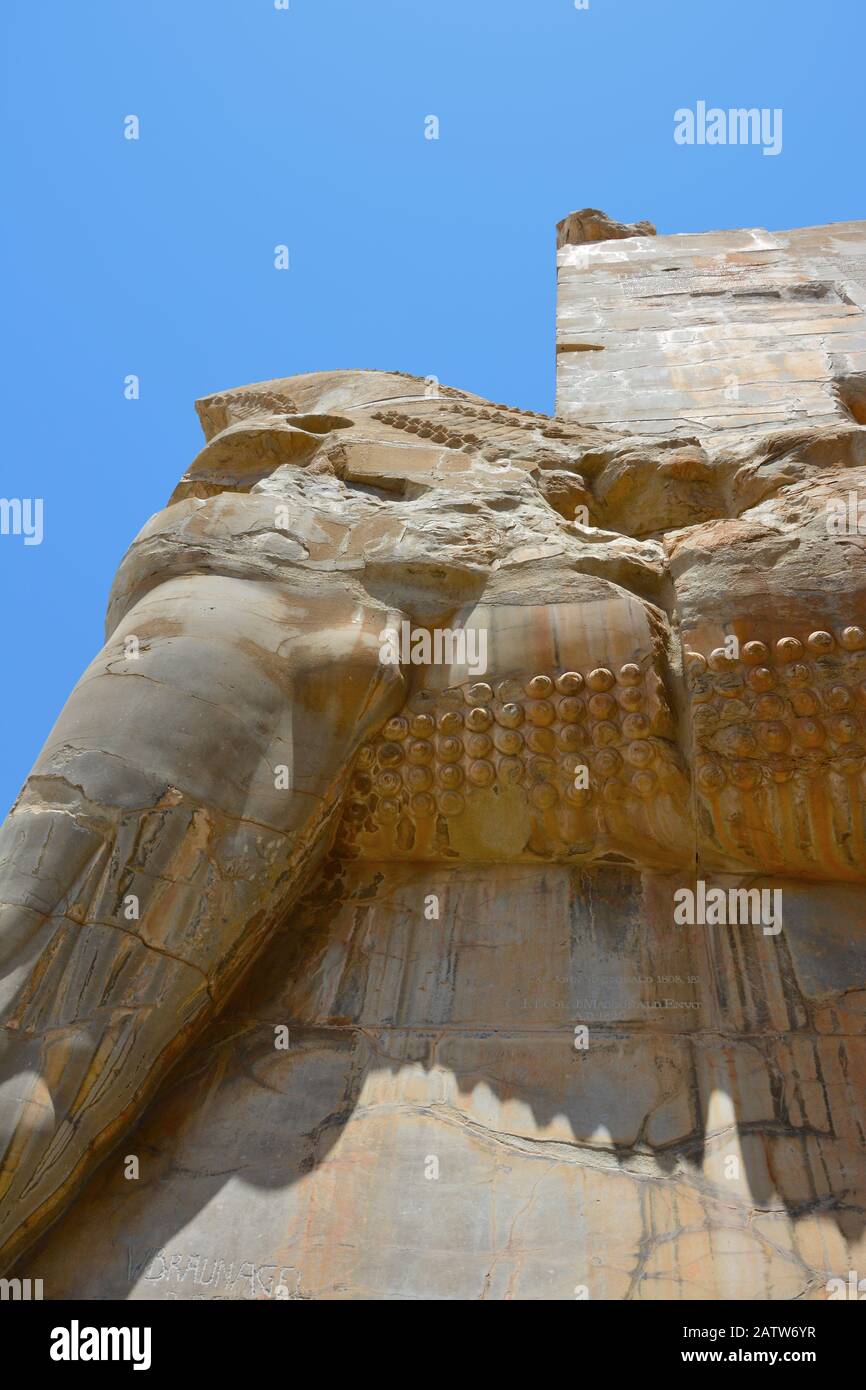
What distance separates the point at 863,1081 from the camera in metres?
3.10

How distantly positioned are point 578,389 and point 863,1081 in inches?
155

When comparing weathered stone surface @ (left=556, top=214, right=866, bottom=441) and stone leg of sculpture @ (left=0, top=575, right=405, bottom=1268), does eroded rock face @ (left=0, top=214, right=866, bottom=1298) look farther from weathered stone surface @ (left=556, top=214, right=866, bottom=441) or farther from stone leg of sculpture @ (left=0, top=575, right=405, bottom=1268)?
weathered stone surface @ (left=556, top=214, right=866, bottom=441)

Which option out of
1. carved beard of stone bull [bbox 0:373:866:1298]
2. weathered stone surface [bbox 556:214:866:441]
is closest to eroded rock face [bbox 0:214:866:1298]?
carved beard of stone bull [bbox 0:373:866:1298]

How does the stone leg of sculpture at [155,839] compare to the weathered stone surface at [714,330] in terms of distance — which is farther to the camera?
the weathered stone surface at [714,330]

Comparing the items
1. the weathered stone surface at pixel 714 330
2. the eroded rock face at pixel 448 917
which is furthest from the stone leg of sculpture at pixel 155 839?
the weathered stone surface at pixel 714 330

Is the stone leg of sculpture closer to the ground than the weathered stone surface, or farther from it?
closer to the ground

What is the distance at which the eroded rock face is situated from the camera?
290 cm

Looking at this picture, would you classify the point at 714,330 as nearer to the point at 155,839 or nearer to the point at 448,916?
the point at 448,916

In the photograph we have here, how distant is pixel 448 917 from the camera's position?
141 inches

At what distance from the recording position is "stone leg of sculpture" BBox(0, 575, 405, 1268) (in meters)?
3.00

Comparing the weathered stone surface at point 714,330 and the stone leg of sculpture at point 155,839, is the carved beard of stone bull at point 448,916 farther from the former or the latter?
the weathered stone surface at point 714,330

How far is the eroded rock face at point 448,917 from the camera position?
9.53 feet

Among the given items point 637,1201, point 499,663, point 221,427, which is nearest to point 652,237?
point 221,427

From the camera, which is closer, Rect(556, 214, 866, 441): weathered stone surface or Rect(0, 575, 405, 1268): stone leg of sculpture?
Rect(0, 575, 405, 1268): stone leg of sculpture
